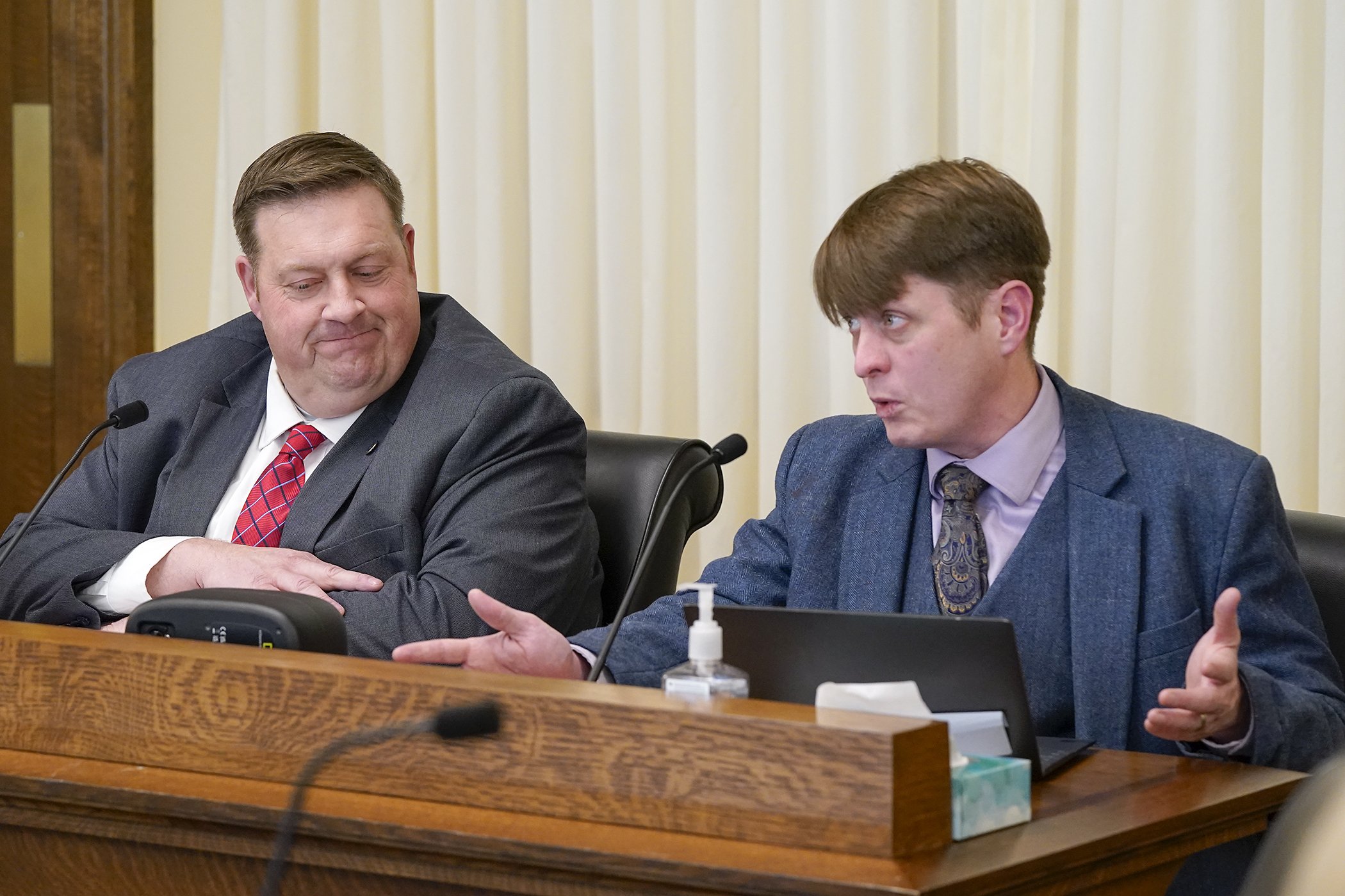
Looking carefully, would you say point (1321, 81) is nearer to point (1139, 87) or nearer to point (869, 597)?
point (1139, 87)

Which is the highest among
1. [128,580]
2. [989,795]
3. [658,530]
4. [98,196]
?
[98,196]

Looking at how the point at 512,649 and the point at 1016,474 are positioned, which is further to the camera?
the point at 1016,474

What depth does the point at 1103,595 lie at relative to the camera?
5.43 ft

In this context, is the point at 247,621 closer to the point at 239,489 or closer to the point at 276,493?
the point at 276,493

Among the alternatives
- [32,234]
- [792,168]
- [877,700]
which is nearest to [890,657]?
[877,700]

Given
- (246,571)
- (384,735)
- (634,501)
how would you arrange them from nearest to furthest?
(384,735)
(246,571)
(634,501)

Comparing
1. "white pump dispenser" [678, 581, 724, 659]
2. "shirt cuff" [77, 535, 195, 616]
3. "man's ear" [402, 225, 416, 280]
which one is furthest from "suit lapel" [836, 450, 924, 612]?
"shirt cuff" [77, 535, 195, 616]

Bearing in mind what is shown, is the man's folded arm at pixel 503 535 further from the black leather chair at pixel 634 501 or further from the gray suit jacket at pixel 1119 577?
the gray suit jacket at pixel 1119 577

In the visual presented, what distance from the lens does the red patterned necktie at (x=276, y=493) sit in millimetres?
2258

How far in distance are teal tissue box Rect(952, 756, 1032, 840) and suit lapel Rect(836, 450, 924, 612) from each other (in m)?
0.64

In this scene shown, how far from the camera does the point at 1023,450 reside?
177 cm

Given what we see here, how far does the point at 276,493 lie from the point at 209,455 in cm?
17

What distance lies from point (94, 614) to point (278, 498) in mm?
313

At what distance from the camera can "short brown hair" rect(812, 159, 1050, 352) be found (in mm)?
1729
